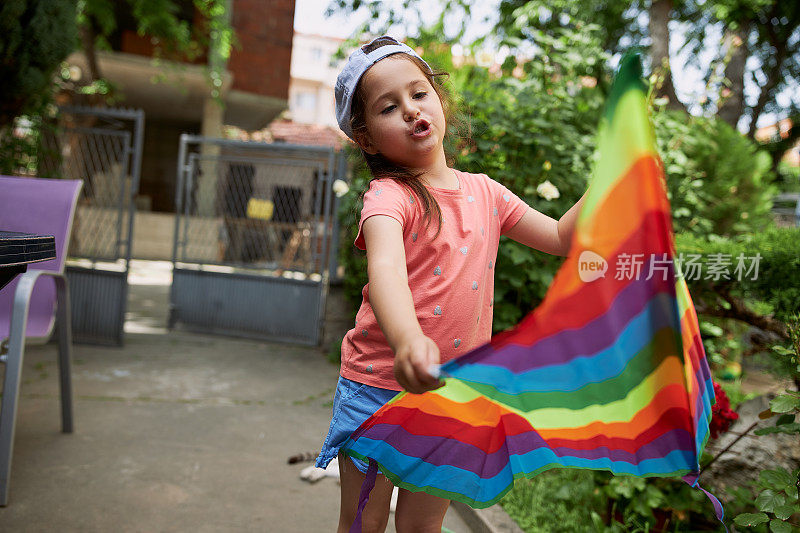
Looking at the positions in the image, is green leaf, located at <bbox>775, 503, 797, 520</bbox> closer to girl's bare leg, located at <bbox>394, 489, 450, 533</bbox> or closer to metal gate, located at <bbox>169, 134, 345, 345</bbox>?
girl's bare leg, located at <bbox>394, 489, 450, 533</bbox>

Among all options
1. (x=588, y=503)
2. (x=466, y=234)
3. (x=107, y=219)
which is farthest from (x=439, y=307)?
(x=107, y=219)

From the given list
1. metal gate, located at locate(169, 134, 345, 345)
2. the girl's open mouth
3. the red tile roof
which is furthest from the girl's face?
the red tile roof

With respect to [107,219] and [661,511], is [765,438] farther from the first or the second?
[107,219]

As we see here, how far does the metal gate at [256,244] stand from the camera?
6.17m

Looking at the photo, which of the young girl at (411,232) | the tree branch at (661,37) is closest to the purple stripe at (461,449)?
the young girl at (411,232)

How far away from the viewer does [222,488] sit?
9.16 feet

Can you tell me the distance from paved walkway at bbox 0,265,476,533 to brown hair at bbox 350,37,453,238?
1663mm

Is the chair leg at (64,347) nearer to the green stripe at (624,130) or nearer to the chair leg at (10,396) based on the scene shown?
the chair leg at (10,396)

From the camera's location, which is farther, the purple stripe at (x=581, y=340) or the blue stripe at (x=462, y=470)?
the blue stripe at (x=462, y=470)

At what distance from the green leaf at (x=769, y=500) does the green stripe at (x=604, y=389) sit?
91cm

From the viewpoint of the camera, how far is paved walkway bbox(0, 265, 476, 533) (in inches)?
98.5

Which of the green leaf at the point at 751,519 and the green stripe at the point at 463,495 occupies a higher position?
the green stripe at the point at 463,495

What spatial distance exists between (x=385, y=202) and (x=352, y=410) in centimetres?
48

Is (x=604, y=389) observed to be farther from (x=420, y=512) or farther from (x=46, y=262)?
(x=46, y=262)
